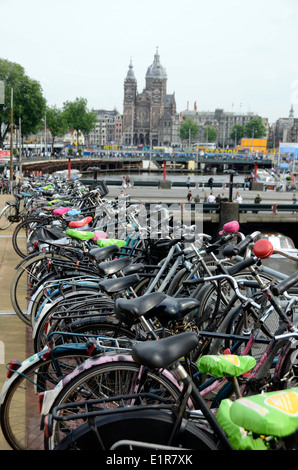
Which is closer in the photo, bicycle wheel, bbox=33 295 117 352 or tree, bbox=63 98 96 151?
bicycle wheel, bbox=33 295 117 352

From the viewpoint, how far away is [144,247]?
5.53 metres

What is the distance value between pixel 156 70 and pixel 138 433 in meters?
189

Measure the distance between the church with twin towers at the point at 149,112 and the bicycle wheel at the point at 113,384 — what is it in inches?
6852

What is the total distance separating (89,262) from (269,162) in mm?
104938

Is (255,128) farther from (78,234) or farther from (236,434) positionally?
(236,434)

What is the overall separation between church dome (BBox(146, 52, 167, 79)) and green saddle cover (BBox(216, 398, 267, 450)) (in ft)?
613

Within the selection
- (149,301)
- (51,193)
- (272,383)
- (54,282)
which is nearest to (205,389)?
(272,383)

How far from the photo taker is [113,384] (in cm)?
261

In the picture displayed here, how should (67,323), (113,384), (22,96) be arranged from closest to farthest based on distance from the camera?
(113,384)
(67,323)
(22,96)

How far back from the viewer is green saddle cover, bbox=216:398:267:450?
173 cm

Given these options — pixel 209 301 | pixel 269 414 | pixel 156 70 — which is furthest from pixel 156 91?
pixel 269 414

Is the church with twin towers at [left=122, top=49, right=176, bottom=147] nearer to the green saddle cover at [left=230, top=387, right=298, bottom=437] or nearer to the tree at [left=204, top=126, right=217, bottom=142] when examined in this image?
the tree at [left=204, top=126, right=217, bottom=142]

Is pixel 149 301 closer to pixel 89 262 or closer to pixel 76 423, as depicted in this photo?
pixel 76 423

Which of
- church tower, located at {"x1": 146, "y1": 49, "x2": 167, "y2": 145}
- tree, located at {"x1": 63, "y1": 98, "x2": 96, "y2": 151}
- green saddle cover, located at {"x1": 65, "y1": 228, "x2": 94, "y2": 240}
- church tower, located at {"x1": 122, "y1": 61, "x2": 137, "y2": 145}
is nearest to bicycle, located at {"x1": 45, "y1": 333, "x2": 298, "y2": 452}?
green saddle cover, located at {"x1": 65, "y1": 228, "x2": 94, "y2": 240}
